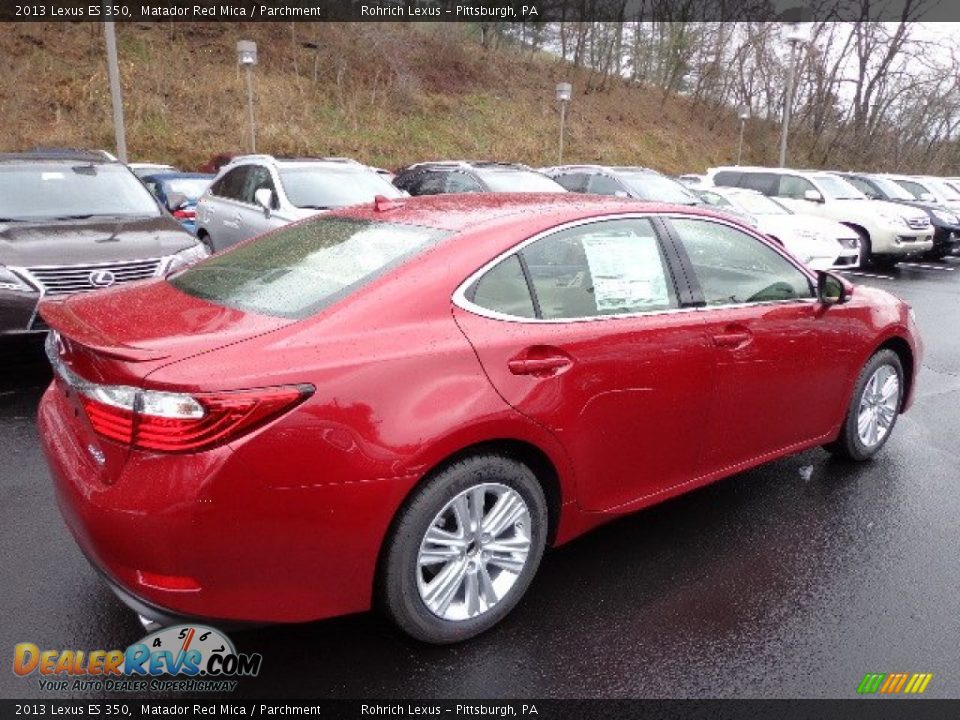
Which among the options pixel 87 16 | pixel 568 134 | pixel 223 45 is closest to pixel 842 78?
pixel 568 134

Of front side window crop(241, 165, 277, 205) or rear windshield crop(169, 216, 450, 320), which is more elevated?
rear windshield crop(169, 216, 450, 320)

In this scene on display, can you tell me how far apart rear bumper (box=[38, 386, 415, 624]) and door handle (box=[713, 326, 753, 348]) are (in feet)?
5.46

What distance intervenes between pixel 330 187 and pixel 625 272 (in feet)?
21.0

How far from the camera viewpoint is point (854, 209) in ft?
48.5

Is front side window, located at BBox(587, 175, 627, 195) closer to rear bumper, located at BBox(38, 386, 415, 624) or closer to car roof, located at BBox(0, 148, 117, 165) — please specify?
car roof, located at BBox(0, 148, 117, 165)

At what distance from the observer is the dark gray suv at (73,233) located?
18.4 ft

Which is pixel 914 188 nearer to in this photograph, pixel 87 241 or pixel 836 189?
pixel 836 189

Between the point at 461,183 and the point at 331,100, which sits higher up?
the point at 331,100

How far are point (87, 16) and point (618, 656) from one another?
105ft

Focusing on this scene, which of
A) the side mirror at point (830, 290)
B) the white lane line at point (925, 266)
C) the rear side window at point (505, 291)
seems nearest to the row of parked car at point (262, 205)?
the white lane line at point (925, 266)

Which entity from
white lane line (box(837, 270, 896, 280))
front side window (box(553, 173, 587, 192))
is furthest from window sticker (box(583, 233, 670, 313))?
white lane line (box(837, 270, 896, 280))

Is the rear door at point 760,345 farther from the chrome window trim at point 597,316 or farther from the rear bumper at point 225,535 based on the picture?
the rear bumper at point 225,535

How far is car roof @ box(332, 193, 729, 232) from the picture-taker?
10.7ft

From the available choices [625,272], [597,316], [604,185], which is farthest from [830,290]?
[604,185]
